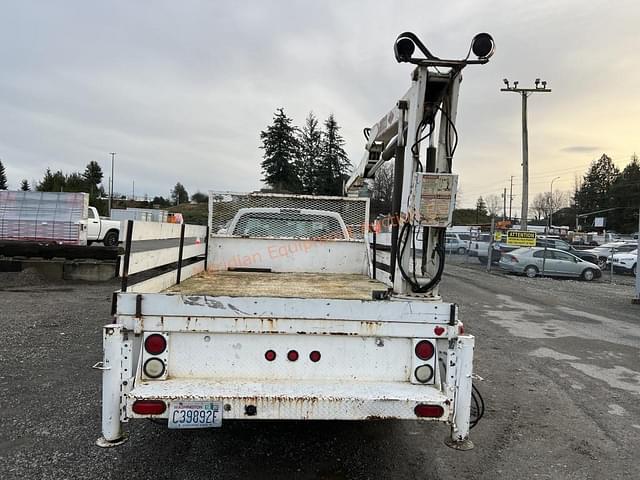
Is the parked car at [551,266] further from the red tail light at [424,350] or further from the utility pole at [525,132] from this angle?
the red tail light at [424,350]

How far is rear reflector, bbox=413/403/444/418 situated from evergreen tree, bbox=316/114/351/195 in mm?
52332

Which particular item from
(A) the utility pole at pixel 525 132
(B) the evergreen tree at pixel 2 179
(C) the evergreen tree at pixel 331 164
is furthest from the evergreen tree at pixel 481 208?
(B) the evergreen tree at pixel 2 179

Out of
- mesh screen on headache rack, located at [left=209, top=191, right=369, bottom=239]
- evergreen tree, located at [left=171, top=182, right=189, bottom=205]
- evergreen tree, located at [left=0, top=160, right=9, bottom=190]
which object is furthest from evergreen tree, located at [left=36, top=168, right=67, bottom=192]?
mesh screen on headache rack, located at [left=209, top=191, right=369, bottom=239]

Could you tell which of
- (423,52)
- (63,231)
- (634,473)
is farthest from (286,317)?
(63,231)

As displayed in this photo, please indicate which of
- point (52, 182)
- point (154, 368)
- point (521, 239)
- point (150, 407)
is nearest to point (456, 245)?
point (521, 239)

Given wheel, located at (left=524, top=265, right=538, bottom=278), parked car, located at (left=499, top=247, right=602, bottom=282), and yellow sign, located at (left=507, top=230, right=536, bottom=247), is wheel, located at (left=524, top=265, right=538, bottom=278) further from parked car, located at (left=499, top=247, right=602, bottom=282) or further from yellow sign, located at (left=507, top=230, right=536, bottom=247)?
yellow sign, located at (left=507, top=230, right=536, bottom=247)

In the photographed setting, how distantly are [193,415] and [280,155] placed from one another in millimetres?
52675

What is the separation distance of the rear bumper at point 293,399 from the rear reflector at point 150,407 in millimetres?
23

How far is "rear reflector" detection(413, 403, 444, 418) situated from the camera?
9.50 ft

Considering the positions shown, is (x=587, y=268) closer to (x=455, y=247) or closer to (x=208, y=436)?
(x=455, y=247)

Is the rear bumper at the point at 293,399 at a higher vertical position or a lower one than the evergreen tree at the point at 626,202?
lower

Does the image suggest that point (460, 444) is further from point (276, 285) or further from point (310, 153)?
point (310, 153)

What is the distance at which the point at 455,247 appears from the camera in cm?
3105

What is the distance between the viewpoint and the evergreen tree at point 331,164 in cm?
5612
